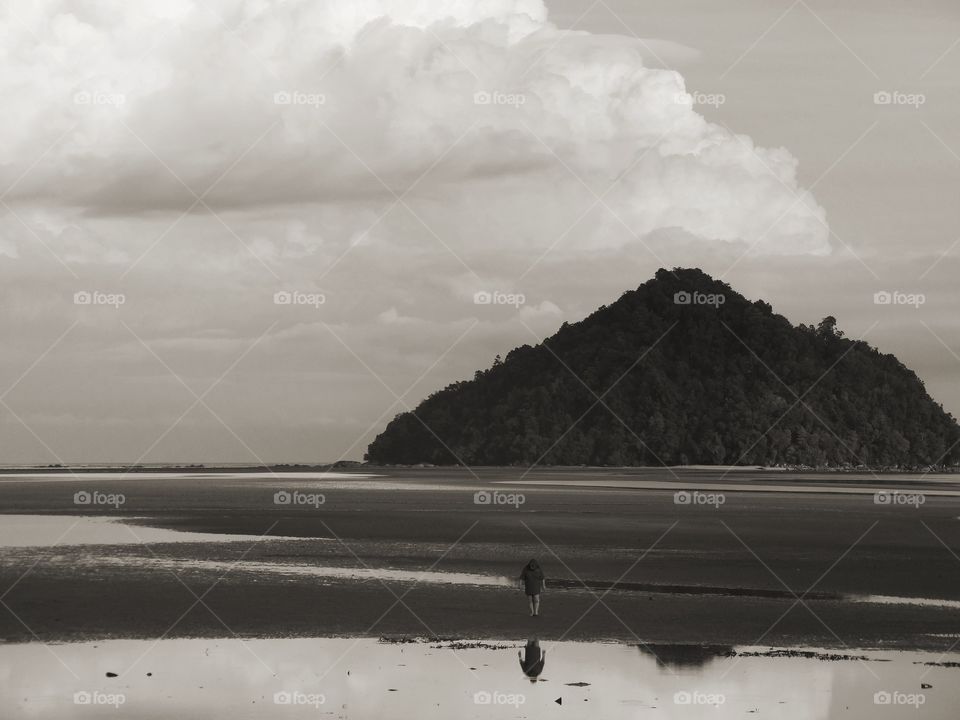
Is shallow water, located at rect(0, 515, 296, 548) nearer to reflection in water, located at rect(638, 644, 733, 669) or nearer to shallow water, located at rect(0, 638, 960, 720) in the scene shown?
shallow water, located at rect(0, 638, 960, 720)

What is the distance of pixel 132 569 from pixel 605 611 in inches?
664

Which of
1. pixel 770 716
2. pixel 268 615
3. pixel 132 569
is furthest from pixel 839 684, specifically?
pixel 132 569

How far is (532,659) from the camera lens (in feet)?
89.7

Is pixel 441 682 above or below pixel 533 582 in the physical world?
below

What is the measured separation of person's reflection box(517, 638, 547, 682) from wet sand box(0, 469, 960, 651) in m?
1.13

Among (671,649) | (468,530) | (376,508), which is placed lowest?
(671,649)

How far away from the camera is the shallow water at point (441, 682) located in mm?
23016

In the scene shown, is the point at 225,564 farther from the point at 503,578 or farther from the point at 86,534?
the point at 86,534

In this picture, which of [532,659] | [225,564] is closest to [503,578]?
[225,564]

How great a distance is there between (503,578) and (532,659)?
43.8 ft

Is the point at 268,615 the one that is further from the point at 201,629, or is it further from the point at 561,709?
the point at 561,709

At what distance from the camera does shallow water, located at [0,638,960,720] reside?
23016mm

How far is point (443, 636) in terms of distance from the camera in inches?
1173

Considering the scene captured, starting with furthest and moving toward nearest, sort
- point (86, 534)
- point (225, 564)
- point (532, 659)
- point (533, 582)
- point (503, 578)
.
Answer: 1. point (86, 534)
2. point (225, 564)
3. point (503, 578)
4. point (533, 582)
5. point (532, 659)
